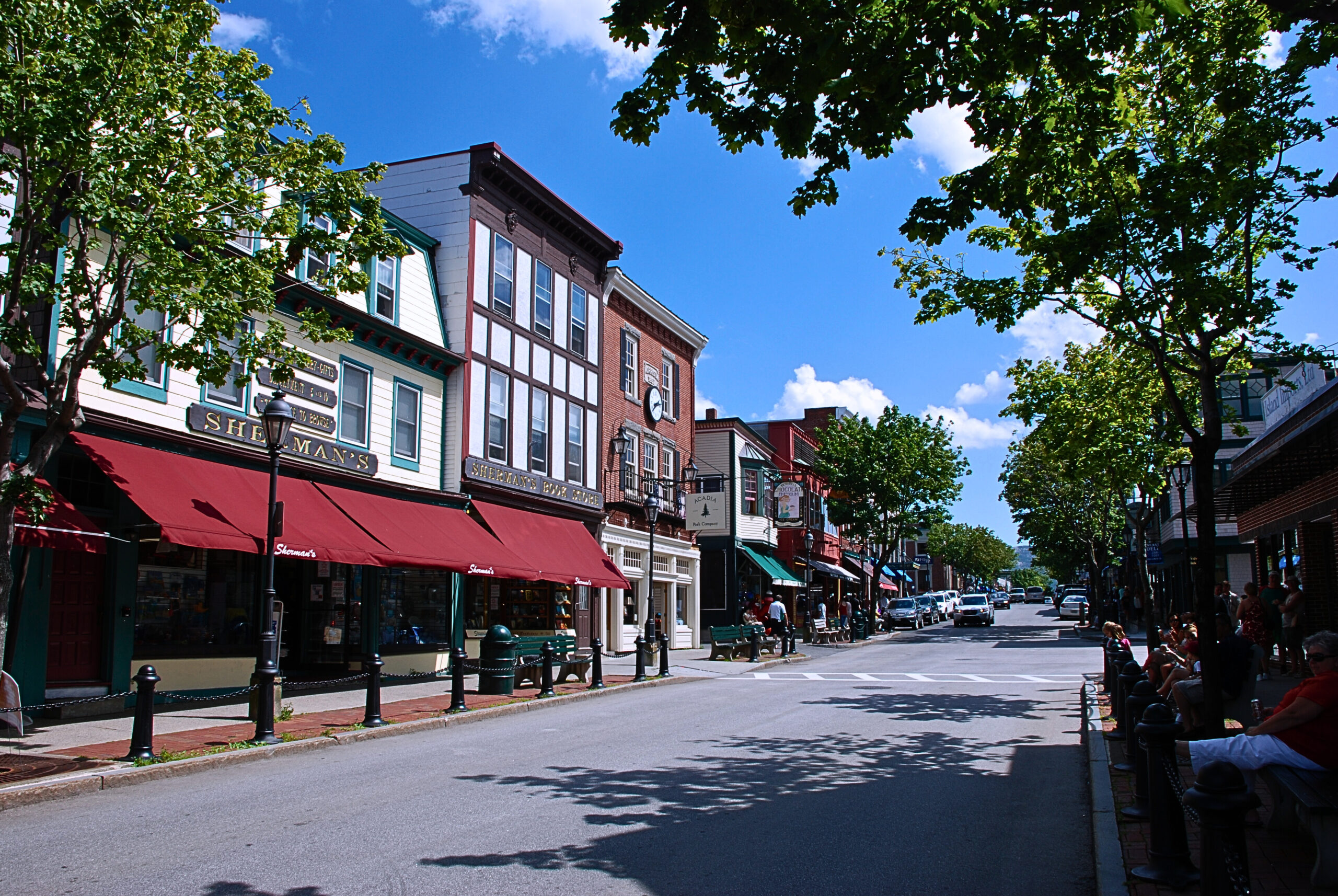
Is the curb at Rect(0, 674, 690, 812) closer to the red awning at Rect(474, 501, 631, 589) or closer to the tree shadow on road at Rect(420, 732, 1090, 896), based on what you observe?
the tree shadow on road at Rect(420, 732, 1090, 896)

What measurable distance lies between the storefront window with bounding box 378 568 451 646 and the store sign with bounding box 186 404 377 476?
2.40m

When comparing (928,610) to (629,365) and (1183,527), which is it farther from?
(1183,527)

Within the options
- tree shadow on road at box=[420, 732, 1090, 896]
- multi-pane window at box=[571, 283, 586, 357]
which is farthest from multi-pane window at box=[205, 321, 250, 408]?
multi-pane window at box=[571, 283, 586, 357]

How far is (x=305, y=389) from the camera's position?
59.9ft

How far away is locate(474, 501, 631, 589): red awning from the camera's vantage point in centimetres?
2280

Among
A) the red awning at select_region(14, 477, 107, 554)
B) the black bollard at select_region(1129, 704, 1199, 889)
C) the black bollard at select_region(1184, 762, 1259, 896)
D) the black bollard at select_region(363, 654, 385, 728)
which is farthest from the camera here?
the black bollard at select_region(363, 654, 385, 728)

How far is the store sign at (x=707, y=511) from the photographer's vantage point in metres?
34.3

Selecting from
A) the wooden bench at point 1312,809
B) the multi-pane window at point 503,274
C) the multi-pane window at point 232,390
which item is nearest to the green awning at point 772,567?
the multi-pane window at point 503,274

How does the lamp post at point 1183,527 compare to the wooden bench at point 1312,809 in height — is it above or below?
above

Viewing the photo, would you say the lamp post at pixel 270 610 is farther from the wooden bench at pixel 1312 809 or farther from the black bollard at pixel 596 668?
the wooden bench at pixel 1312 809

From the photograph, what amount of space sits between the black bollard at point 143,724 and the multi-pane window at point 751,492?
3093 cm

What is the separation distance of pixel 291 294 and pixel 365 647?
6.92 m

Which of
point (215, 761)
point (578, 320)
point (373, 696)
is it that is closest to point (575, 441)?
point (578, 320)

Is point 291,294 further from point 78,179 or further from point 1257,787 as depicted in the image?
point 1257,787
